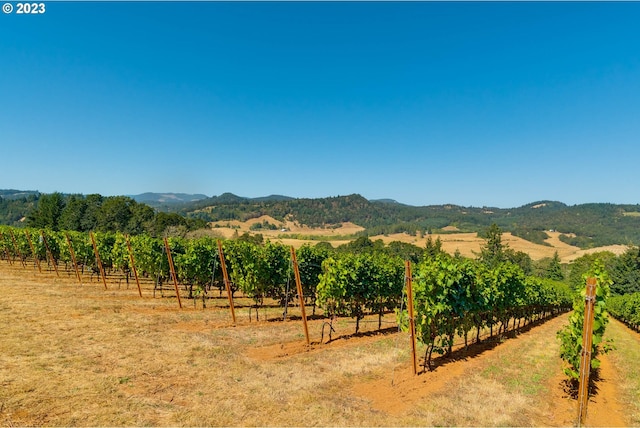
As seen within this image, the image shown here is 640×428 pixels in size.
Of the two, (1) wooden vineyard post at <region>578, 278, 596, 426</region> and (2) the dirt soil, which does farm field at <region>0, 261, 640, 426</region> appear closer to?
(2) the dirt soil

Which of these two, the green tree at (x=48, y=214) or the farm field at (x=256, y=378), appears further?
the green tree at (x=48, y=214)

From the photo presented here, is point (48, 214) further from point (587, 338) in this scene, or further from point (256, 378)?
point (587, 338)

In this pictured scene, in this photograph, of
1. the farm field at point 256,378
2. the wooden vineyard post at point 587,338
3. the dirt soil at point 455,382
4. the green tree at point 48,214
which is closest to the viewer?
the wooden vineyard post at point 587,338

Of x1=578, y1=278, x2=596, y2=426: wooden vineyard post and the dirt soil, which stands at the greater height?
x1=578, y1=278, x2=596, y2=426: wooden vineyard post

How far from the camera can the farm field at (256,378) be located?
7680 mm

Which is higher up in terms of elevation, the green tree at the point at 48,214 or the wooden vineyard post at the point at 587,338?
the green tree at the point at 48,214

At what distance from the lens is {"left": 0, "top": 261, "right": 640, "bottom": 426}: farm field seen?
768cm

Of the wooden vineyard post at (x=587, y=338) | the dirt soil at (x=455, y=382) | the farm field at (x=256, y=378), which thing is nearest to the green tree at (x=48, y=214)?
the farm field at (x=256, y=378)

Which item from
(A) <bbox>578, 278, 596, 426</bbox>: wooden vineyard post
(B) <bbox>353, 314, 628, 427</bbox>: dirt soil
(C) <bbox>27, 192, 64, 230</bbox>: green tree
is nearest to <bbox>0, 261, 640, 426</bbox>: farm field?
(B) <bbox>353, 314, 628, 427</bbox>: dirt soil

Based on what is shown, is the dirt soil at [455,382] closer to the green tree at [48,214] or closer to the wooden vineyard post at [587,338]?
the wooden vineyard post at [587,338]

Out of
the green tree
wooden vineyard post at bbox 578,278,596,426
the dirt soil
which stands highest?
the green tree

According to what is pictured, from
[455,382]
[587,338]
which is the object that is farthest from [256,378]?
[587,338]

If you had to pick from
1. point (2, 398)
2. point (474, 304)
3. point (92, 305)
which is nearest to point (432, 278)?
point (474, 304)

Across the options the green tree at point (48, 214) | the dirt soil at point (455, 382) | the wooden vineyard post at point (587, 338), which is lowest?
the dirt soil at point (455, 382)
